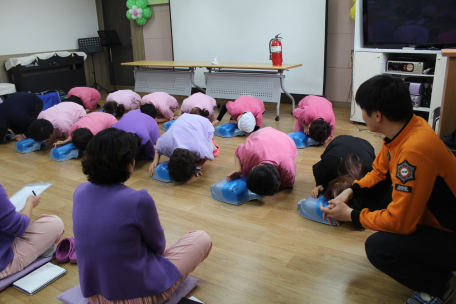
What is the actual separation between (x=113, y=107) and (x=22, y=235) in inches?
126

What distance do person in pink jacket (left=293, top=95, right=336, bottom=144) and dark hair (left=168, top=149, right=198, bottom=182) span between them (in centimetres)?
136

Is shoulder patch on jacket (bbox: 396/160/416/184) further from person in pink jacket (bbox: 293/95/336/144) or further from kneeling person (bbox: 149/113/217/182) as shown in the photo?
person in pink jacket (bbox: 293/95/336/144)

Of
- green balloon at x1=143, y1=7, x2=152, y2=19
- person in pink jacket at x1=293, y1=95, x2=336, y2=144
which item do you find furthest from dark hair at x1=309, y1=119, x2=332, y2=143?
green balloon at x1=143, y1=7, x2=152, y2=19

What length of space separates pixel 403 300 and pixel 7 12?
6.97m

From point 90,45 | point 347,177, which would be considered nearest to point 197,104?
point 347,177

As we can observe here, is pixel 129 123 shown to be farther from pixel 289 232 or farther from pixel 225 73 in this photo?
pixel 225 73

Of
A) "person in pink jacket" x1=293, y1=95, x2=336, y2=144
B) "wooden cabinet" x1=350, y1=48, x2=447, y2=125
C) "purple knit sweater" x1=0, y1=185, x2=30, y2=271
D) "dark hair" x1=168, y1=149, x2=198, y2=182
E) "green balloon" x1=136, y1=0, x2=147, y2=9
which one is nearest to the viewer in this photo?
"purple knit sweater" x1=0, y1=185, x2=30, y2=271

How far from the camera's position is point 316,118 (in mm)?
3557

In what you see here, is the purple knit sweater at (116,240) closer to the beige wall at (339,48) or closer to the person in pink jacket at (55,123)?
the person in pink jacket at (55,123)

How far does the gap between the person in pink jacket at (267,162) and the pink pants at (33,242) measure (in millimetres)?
1179

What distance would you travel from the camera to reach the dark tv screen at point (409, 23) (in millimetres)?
3744

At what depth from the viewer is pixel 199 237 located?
1687mm

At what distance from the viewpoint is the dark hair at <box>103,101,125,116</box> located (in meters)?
4.84

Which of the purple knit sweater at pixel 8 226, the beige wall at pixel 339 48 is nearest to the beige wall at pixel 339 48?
the beige wall at pixel 339 48
